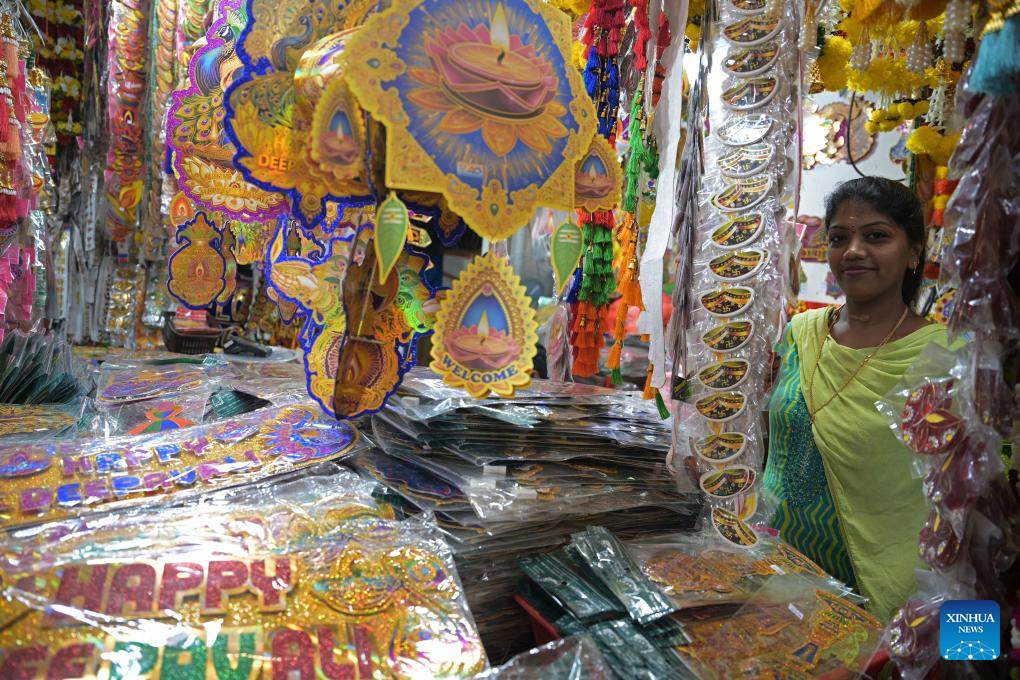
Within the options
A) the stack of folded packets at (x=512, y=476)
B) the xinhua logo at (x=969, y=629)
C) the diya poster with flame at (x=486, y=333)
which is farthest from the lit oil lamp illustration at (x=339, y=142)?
the xinhua logo at (x=969, y=629)

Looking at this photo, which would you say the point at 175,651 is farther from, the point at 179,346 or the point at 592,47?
the point at 179,346

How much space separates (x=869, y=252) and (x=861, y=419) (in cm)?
37

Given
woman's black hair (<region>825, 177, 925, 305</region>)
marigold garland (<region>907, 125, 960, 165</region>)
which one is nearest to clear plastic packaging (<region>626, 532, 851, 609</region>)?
woman's black hair (<region>825, 177, 925, 305</region>)

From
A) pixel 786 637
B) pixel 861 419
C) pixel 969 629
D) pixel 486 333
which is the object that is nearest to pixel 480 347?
pixel 486 333

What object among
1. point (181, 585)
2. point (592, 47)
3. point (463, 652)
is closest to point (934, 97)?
point (592, 47)

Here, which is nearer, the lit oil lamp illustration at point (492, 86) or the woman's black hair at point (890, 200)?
the lit oil lamp illustration at point (492, 86)

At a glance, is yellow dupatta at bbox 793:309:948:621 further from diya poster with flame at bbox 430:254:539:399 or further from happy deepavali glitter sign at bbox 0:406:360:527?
happy deepavali glitter sign at bbox 0:406:360:527

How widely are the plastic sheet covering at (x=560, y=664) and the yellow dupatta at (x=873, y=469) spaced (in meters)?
0.79

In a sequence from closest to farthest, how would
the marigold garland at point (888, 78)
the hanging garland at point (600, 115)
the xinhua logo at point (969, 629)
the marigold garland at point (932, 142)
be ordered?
1. the xinhua logo at point (969, 629)
2. the hanging garland at point (600, 115)
3. the marigold garland at point (888, 78)
4. the marigold garland at point (932, 142)

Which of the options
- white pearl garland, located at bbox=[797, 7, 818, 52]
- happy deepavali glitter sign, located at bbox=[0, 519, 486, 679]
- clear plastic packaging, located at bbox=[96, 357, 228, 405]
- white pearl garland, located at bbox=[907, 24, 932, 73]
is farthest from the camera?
clear plastic packaging, located at bbox=[96, 357, 228, 405]

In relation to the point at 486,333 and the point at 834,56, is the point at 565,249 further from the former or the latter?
the point at 834,56

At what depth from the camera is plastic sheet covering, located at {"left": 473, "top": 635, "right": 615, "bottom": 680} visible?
76cm

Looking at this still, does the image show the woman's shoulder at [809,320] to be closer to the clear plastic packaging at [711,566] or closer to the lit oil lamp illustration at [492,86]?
the clear plastic packaging at [711,566]

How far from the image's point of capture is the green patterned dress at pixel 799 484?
4.71 feet
